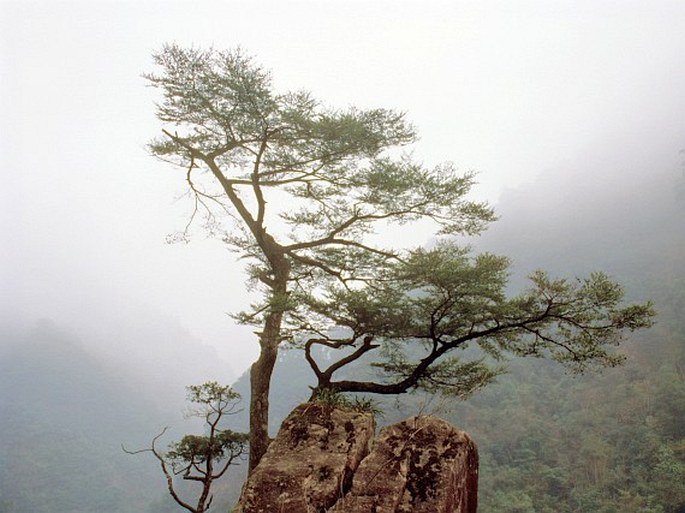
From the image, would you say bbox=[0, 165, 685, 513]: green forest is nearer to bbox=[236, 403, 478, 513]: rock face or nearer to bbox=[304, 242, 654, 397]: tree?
bbox=[236, 403, 478, 513]: rock face

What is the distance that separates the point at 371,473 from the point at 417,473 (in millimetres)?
427

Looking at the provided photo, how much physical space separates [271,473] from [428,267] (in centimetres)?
323

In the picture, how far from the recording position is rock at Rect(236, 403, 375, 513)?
3922mm

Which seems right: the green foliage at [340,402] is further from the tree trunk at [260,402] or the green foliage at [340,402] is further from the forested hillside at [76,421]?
the forested hillside at [76,421]

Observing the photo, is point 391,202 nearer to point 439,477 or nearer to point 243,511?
point 439,477

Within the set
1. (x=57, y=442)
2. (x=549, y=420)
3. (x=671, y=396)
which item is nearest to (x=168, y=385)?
(x=57, y=442)

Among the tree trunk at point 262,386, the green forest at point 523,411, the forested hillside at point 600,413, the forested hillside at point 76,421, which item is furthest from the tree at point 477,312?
the forested hillside at point 76,421

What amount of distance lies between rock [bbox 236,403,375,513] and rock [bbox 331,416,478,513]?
264mm

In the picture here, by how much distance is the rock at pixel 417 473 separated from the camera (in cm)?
366

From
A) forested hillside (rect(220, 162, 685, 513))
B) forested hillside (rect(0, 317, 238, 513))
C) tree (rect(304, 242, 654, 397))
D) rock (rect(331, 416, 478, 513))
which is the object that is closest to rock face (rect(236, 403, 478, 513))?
rock (rect(331, 416, 478, 513))

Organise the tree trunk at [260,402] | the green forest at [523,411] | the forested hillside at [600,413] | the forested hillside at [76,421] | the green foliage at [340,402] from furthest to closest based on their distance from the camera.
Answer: the forested hillside at [76,421] → the green forest at [523,411] → the forested hillside at [600,413] → the tree trunk at [260,402] → the green foliage at [340,402]

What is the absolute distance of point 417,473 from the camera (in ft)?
12.5

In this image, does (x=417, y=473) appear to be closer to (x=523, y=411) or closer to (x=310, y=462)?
(x=310, y=462)

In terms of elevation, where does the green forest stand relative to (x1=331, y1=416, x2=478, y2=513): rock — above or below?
above
